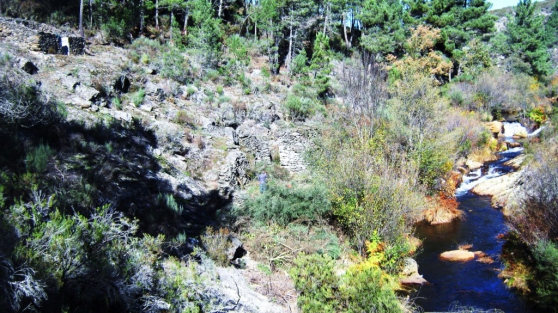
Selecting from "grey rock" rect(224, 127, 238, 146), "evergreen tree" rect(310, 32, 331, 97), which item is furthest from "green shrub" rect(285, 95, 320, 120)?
"grey rock" rect(224, 127, 238, 146)

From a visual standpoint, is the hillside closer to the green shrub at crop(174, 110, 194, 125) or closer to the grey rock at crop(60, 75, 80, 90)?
the green shrub at crop(174, 110, 194, 125)

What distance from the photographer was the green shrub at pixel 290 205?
39.0 ft

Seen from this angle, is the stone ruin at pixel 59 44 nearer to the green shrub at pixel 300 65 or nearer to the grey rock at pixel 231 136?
the grey rock at pixel 231 136

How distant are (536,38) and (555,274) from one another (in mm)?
43080

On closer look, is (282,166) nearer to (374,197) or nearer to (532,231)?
(374,197)

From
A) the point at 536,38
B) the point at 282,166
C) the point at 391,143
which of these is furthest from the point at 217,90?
the point at 536,38

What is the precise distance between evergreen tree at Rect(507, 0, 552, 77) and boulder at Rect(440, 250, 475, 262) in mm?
36931

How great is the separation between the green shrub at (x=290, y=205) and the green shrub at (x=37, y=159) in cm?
622

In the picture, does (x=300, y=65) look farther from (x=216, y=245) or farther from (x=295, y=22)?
(x=216, y=245)

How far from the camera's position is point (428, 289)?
1081 centimetres

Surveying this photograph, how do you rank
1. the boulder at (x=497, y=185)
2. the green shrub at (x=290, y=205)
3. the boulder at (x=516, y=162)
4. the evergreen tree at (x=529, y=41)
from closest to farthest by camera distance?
the green shrub at (x=290, y=205) < the boulder at (x=497, y=185) < the boulder at (x=516, y=162) < the evergreen tree at (x=529, y=41)

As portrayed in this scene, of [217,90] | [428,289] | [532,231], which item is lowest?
[428,289]

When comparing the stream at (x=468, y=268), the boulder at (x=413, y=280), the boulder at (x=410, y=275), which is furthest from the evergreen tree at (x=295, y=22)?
the boulder at (x=413, y=280)

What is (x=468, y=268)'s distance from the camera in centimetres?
1210
